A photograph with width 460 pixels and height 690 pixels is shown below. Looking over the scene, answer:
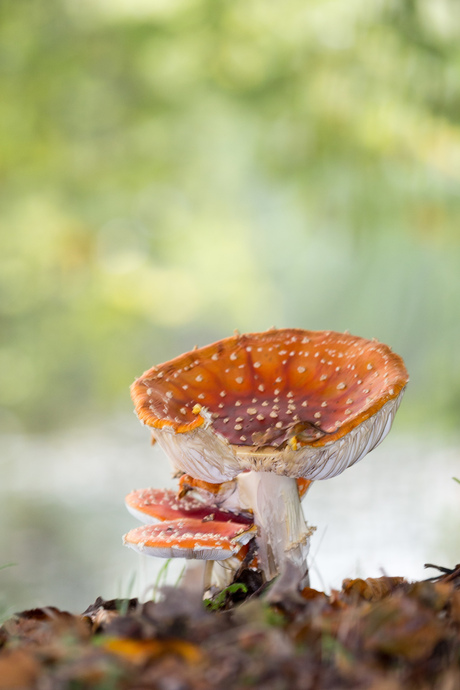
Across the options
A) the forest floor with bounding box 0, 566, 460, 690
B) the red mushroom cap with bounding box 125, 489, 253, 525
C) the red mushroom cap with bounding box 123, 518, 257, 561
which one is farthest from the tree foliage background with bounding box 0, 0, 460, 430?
the forest floor with bounding box 0, 566, 460, 690

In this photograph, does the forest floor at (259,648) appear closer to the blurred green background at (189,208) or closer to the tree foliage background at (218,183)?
the blurred green background at (189,208)

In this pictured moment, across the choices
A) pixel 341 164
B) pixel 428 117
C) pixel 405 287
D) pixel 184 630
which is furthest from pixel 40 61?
pixel 184 630

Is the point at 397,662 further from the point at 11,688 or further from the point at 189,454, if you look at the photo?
the point at 189,454

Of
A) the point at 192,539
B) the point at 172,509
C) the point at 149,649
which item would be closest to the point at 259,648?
the point at 149,649

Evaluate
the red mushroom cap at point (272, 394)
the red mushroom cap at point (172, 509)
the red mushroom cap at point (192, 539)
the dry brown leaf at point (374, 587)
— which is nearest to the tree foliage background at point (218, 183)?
the red mushroom cap at point (272, 394)

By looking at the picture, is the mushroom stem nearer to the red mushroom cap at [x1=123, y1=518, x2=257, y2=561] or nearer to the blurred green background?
→ the red mushroom cap at [x1=123, y1=518, x2=257, y2=561]

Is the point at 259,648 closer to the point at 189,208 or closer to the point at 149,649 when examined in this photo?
the point at 149,649

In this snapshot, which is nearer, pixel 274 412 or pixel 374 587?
pixel 374 587
